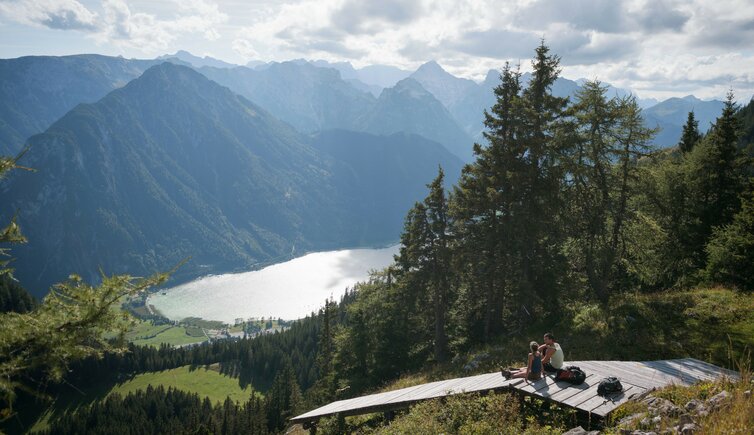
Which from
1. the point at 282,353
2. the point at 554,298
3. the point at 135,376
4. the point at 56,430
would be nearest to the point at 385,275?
the point at 554,298

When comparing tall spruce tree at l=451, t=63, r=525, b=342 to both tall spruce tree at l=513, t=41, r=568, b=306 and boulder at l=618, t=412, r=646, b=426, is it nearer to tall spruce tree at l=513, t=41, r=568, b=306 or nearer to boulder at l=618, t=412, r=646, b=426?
tall spruce tree at l=513, t=41, r=568, b=306

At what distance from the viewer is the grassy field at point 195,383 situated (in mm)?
130500

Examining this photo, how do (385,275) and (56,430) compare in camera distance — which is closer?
(385,275)

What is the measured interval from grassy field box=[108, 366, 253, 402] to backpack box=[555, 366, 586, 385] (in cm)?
13213

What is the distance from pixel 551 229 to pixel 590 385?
1594 centimetres

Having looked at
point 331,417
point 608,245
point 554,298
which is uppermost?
point 608,245

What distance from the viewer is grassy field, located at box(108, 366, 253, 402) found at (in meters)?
130

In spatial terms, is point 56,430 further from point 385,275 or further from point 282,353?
point 385,275

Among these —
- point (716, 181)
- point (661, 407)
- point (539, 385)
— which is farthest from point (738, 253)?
point (661, 407)

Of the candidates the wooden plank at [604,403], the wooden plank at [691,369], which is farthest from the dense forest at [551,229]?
the wooden plank at [604,403]

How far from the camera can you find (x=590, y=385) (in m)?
12.7

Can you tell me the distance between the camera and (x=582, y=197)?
88.5 feet

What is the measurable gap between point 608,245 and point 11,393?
27965 mm

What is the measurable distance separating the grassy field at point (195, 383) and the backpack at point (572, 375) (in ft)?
434
